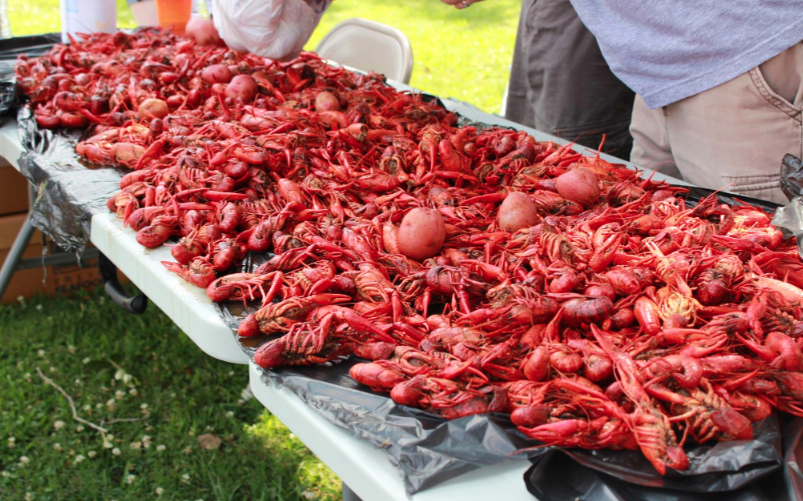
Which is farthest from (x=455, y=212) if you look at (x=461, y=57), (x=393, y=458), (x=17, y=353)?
(x=461, y=57)

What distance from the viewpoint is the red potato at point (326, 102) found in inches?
95.2

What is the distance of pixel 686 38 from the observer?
2.01m

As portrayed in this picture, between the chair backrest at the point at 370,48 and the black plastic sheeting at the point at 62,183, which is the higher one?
the chair backrest at the point at 370,48

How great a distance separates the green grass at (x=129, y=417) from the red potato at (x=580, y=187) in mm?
1451

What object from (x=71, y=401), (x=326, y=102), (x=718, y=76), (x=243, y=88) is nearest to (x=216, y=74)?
(x=243, y=88)

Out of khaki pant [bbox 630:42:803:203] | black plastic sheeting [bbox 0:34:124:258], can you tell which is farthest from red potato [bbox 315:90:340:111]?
khaki pant [bbox 630:42:803:203]

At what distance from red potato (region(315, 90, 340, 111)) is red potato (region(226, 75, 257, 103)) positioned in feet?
0.90

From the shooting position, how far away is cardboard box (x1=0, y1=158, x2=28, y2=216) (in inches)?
126

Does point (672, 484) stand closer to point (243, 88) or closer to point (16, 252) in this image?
point (243, 88)

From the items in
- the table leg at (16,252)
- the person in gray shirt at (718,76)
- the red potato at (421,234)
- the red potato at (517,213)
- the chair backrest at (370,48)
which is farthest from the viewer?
the chair backrest at (370,48)

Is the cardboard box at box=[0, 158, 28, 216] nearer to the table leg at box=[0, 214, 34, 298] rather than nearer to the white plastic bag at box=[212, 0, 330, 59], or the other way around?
the table leg at box=[0, 214, 34, 298]

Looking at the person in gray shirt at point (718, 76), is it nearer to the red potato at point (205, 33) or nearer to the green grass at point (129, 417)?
the green grass at point (129, 417)

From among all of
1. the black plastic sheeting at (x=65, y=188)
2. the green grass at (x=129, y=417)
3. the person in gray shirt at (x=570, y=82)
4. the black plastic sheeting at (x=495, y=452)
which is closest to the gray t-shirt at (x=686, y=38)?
the person in gray shirt at (x=570, y=82)

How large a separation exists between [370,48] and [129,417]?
2720 mm
